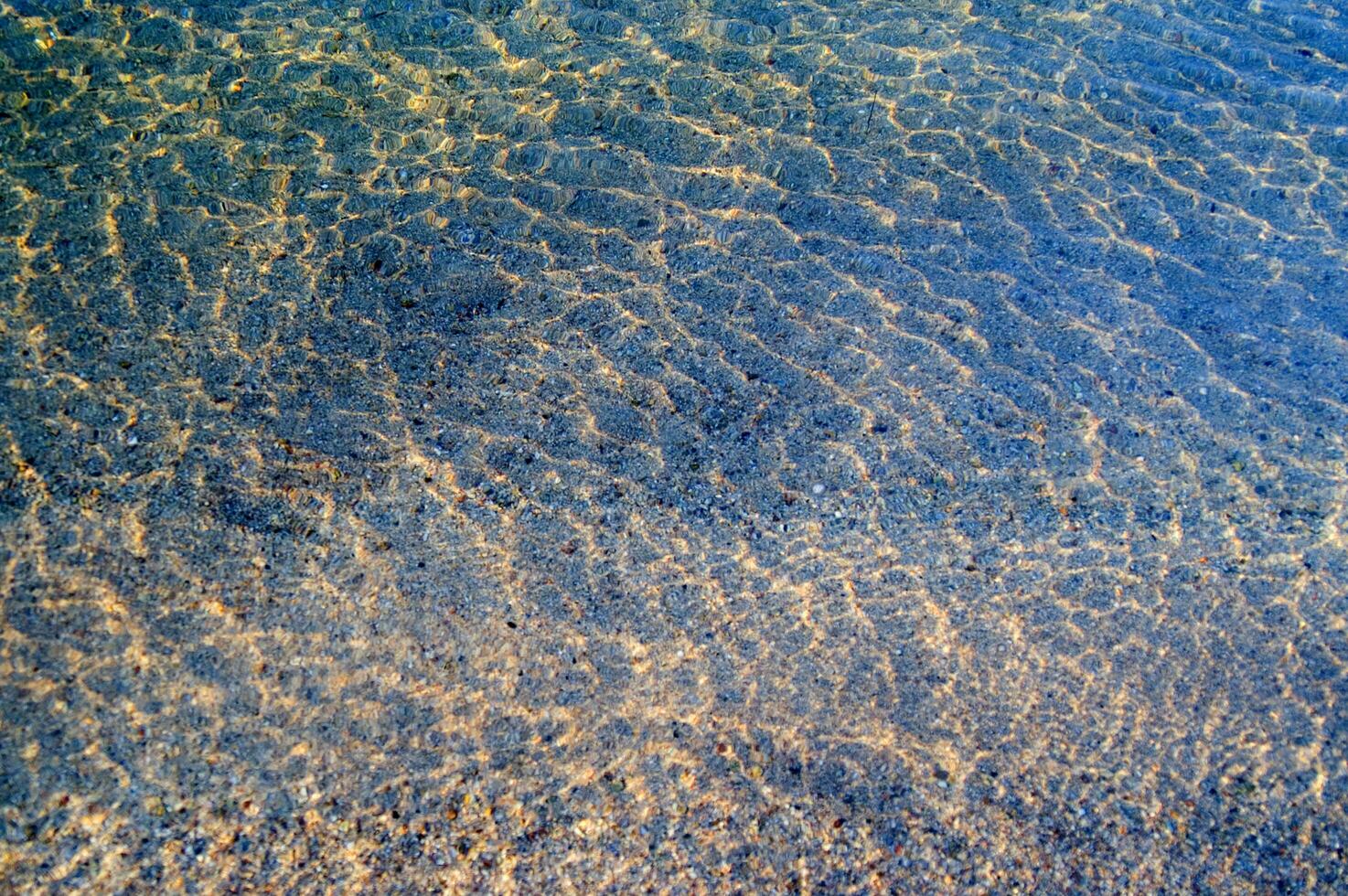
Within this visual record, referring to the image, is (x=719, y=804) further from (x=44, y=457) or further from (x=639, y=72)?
(x=639, y=72)

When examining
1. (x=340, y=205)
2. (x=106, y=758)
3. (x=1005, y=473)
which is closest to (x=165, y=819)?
(x=106, y=758)

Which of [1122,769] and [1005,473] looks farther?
[1005,473]

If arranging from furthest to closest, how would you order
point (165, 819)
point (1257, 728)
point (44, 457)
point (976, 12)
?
point (976, 12), point (44, 457), point (1257, 728), point (165, 819)

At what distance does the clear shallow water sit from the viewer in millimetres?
2768

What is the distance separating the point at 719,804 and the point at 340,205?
2.85 metres

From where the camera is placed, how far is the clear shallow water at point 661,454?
2.77 meters

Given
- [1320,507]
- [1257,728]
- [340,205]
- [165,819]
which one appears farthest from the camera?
[340,205]

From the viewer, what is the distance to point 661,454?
3.53 meters

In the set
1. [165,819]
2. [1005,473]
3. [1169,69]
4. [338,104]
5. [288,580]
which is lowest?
[165,819]

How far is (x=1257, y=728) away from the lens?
3020 millimetres

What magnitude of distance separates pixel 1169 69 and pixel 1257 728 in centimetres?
352

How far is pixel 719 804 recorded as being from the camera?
9.16 ft

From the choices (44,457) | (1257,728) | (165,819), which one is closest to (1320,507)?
(1257,728)

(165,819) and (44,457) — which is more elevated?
(44,457)
